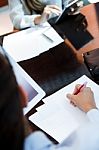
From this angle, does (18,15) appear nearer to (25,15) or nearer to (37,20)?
(25,15)

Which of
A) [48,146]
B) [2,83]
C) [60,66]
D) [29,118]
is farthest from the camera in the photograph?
[60,66]

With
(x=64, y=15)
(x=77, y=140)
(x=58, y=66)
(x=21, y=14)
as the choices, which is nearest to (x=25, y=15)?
(x=21, y=14)

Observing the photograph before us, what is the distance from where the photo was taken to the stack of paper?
3.26 ft

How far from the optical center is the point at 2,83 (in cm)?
51

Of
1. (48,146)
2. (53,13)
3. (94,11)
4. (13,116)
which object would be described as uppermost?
(13,116)

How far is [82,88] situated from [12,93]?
0.60 meters

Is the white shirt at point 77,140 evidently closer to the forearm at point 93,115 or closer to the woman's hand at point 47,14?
the forearm at point 93,115

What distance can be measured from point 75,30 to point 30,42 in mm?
206

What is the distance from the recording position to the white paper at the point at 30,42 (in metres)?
1.33

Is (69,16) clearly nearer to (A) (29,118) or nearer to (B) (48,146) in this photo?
(A) (29,118)

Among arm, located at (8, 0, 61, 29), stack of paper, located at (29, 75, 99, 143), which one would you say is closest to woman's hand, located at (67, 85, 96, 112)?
stack of paper, located at (29, 75, 99, 143)

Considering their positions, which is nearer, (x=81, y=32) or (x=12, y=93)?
(x=12, y=93)

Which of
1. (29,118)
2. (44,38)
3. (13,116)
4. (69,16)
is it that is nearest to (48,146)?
(13,116)

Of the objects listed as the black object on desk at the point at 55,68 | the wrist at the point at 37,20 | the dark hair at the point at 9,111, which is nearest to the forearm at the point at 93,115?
the black object on desk at the point at 55,68
